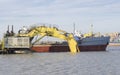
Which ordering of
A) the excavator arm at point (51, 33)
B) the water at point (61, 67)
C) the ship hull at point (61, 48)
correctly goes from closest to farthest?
1. the water at point (61, 67)
2. the excavator arm at point (51, 33)
3. the ship hull at point (61, 48)

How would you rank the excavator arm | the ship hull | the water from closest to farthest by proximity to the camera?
the water < the excavator arm < the ship hull

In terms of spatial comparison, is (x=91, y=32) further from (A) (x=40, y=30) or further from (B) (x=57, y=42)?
(A) (x=40, y=30)

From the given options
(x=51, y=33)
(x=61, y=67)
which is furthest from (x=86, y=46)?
(x=61, y=67)

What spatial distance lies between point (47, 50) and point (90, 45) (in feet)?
38.8

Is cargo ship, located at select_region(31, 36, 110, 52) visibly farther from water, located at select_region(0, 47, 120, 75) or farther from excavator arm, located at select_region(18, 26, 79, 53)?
water, located at select_region(0, 47, 120, 75)

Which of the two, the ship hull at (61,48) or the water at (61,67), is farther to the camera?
the ship hull at (61,48)

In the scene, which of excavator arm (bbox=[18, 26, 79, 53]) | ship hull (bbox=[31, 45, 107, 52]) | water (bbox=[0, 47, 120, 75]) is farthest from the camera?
ship hull (bbox=[31, 45, 107, 52])

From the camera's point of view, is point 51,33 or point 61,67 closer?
point 61,67

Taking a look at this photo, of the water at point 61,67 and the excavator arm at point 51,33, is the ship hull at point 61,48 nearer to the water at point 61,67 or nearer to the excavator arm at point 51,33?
the excavator arm at point 51,33

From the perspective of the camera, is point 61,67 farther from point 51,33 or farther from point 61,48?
point 61,48

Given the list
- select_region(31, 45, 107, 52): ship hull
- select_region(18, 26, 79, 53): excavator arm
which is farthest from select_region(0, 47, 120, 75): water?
select_region(31, 45, 107, 52): ship hull

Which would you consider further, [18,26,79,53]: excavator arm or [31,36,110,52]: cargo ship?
[31,36,110,52]: cargo ship

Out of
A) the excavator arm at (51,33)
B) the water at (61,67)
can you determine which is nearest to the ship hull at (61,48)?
the excavator arm at (51,33)

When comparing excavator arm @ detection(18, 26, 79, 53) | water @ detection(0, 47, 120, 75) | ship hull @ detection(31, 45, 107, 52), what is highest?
excavator arm @ detection(18, 26, 79, 53)
